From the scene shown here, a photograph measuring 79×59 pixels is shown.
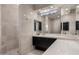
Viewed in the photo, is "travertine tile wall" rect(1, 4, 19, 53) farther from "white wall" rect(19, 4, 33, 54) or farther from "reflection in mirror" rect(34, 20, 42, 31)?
"reflection in mirror" rect(34, 20, 42, 31)

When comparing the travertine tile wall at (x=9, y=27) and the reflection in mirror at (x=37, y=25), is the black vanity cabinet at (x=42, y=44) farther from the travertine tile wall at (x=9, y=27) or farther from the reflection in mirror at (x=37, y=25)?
the travertine tile wall at (x=9, y=27)

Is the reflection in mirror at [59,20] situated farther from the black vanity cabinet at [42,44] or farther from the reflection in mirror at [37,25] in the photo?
the black vanity cabinet at [42,44]

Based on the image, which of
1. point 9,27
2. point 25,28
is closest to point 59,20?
point 25,28

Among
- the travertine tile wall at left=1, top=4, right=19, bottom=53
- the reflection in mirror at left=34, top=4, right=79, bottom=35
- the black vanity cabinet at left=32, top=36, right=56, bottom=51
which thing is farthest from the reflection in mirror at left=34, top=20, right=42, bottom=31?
the travertine tile wall at left=1, top=4, right=19, bottom=53

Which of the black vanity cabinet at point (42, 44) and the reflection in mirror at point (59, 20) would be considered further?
the black vanity cabinet at point (42, 44)

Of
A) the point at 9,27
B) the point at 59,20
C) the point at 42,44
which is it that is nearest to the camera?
the point at 9,27

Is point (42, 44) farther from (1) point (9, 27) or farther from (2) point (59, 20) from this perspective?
(1) point (9, 27)

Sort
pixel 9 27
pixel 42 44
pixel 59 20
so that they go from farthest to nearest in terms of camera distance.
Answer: pixel 42 44 → pixel 59 20 → pixel 9 27

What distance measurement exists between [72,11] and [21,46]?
0.93 meters

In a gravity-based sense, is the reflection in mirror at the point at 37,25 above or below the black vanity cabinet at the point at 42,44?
above

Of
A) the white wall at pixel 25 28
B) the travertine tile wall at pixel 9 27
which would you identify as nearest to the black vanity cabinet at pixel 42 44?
the white wall at pixel 25 28

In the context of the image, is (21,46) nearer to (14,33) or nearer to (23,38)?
(23,38)

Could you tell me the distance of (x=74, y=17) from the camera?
1.16 meters

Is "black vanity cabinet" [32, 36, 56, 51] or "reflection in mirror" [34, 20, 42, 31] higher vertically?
"reflection in mirror" [34, 20, 42, 31]
